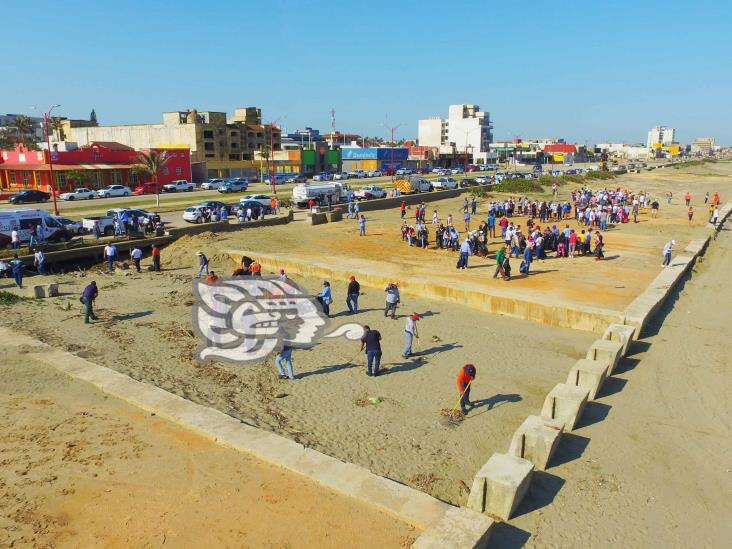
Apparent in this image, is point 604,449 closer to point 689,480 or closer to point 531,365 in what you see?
point 689,480

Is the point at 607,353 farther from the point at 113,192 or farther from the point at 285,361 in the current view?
the point at 113,192

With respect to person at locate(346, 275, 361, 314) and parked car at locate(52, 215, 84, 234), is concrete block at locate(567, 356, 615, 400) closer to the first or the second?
person at locate(346, 275, 361, 314)

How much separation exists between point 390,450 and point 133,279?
16150mm

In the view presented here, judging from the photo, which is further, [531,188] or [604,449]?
[531,188]

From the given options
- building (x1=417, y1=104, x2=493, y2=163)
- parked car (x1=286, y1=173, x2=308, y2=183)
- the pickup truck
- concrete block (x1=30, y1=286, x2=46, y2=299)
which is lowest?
concrete block (x1=30, y1=286, x2=46, y2=299)

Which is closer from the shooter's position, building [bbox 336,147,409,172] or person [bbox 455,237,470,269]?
person [bbox 455,237,470,269]

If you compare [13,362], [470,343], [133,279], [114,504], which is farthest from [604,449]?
[133,279]

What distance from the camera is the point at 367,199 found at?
148ft

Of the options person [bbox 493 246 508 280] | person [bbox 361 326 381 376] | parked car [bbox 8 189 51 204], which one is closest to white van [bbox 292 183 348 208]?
parked car [bbox 8 189 51 204]

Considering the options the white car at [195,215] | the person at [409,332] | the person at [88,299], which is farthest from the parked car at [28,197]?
the person at [409,332]

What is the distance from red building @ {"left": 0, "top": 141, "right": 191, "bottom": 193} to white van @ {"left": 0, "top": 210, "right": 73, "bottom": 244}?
25.3 meters

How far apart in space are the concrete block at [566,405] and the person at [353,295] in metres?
7.89

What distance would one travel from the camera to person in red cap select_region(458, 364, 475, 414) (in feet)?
34.6

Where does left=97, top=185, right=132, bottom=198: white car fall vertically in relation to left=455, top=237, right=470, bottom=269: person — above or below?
above
